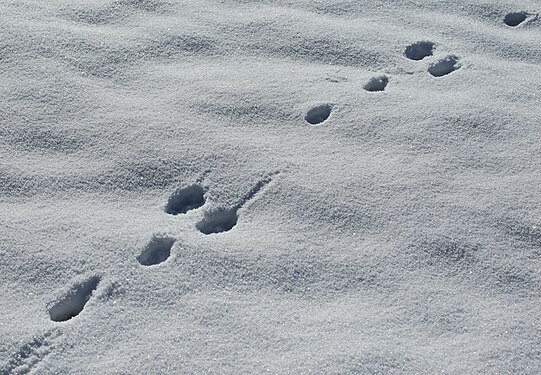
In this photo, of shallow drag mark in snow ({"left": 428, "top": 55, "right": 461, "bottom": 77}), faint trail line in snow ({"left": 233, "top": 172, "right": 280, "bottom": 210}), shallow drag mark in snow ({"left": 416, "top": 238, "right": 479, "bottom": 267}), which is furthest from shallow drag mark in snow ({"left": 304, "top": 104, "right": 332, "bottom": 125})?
shallow drag mark in snow ({"left": 416, "top": 238, "right": 479, "bottom": 267})

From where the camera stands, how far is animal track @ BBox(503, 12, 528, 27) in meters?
2.93

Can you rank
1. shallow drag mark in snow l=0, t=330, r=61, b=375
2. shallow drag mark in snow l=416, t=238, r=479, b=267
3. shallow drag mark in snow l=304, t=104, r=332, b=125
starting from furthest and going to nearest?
shallow drag mark in snow l=304, t=104, r=332, b=125, shallow drag mark in snow l=416, t=238, r=479, b=267, shallow drag mark in snow l=0, t=330, r=61, b=375

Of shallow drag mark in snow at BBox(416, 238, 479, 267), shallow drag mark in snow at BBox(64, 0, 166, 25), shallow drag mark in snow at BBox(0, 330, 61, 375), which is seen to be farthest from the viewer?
shallow drag mark in snow at BBox(64, 0, 166, 25)

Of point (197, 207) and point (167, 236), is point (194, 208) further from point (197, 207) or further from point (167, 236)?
point (167, 236)

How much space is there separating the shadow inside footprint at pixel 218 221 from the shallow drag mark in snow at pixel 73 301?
32cm

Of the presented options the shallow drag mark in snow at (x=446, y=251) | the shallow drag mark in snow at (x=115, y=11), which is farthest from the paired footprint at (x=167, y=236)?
the shallow drag mark in snow at (x=115, y=11)

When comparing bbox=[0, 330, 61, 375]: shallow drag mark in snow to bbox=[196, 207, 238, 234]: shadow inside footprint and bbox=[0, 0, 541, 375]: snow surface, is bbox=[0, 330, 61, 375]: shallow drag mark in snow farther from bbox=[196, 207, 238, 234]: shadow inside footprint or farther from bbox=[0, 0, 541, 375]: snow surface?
bbox=[196, 207, 238, 234]: shadow inside footprint

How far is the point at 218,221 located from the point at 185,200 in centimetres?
12

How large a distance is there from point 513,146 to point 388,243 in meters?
0.58

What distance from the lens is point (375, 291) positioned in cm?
196

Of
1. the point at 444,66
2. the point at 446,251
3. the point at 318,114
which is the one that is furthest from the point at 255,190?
the point at 444,66

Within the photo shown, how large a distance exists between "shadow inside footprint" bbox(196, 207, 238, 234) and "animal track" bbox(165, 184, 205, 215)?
0.20 feet

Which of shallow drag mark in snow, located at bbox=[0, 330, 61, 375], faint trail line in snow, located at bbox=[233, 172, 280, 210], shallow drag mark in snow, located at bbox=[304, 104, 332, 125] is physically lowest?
shallow drag mark in snow, located at bbox=[0, 330, 61, 375]

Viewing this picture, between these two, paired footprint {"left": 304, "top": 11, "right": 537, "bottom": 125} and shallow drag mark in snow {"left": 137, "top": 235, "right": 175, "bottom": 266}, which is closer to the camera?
shallow drag mark in snow {"left": 137, "top": 235, "right": 175, "bottom": 266}
